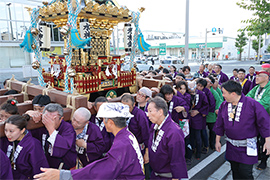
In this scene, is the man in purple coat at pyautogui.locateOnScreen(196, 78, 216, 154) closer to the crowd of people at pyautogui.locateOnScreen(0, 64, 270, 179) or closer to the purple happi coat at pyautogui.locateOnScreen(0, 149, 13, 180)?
the crowd of people at pyautogui.locateOnScreen(0, 64, 270, 179)

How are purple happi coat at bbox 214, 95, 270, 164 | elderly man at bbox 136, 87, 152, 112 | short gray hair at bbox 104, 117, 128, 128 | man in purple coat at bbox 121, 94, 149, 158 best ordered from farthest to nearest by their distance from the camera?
1. elderly man at bbox 136, 87, 152, 112
2. man in purple coat at bbox 121, 94, 149, 158
3. purple happi coat at bbox 214, 95, 270, 164
4. short gray hair at bbox 104, 117, 128, 128

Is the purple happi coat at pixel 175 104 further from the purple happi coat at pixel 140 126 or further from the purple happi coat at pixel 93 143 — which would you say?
the purple happi coat at pixel 93 143

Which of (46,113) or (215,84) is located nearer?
(46,113)

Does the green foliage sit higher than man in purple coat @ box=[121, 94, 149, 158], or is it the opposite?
the green foliage

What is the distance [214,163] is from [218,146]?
1.14 meters

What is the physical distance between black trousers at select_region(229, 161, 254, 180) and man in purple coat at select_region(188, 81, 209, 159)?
3.72ft

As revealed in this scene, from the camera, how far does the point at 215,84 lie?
4871 millimetres

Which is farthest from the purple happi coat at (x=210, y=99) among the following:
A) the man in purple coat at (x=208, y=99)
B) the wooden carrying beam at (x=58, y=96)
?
the wooden carrying beam at (x=58, y=96)

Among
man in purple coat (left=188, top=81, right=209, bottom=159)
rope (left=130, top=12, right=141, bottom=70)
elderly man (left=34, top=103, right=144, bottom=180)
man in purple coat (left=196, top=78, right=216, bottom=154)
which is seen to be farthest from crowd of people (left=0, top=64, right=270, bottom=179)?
rope (left=130, top=12, right=141, bottom=70)

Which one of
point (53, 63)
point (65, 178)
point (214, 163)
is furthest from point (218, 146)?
point (53, 63)

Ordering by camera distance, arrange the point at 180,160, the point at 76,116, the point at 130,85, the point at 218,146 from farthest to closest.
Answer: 1. the point at 130,85
2. the point at 218,146
3. the point at 76,116
4. the point at 180,160

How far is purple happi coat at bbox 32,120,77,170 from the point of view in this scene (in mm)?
2080

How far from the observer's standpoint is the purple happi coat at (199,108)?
407 centimetres

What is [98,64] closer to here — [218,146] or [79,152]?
[79,152]
